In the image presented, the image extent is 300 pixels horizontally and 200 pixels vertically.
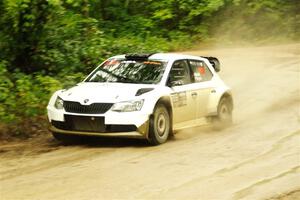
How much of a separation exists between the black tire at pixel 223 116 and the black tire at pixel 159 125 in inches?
77.7

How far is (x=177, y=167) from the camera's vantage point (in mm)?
9023

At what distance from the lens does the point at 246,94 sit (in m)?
18.9

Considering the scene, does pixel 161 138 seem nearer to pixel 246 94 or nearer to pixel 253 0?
pixel 246 94

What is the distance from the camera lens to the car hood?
10.5 metres

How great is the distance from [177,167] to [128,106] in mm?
1814

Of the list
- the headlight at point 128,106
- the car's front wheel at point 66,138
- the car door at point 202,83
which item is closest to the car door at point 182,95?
the car door at point 202,83

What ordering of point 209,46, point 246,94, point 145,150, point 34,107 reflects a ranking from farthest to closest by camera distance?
point 209,46, point 246,94, point 34,107, point 145,150

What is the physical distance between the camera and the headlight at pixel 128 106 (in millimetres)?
10422

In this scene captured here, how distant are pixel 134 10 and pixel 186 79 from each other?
58.4 feet

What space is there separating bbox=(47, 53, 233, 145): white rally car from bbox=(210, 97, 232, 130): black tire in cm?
2

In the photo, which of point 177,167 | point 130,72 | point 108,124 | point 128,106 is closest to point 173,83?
point 130,72

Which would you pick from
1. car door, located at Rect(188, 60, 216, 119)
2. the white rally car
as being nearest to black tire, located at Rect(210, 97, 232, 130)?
the white rally car

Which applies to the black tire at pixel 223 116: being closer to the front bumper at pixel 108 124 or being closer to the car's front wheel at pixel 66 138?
the front bumper at pixel 108 124

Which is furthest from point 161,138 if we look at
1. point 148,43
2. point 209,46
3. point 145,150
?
point 209,46
